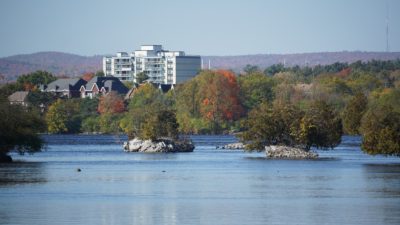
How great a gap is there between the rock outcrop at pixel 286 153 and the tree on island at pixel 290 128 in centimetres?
51

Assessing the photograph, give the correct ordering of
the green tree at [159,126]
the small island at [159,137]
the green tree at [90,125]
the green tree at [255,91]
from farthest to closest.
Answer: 1. the green tree at [90,125]
2. the green tree at [255,91]
3. the small island at [159,137]
4. the green tree at [159,126]

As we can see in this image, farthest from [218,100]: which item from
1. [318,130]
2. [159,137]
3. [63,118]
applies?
[318,130]

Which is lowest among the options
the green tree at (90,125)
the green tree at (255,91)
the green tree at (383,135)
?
the green tree at (90,125)

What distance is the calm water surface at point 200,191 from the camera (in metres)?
47.8

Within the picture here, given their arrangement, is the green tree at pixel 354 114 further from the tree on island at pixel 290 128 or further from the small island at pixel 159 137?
the tree on island at pixel 290 128

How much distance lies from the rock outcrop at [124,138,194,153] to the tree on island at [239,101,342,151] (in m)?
15.7

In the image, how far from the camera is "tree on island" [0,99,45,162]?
8375 cm

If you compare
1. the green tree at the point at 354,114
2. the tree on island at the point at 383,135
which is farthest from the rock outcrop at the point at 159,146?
the green tree at the point at 354,114

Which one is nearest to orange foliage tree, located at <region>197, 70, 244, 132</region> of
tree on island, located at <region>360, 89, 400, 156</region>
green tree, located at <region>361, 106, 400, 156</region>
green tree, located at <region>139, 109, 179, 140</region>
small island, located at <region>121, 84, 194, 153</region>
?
small island, located at <region>121, 84, 194, 153</region>

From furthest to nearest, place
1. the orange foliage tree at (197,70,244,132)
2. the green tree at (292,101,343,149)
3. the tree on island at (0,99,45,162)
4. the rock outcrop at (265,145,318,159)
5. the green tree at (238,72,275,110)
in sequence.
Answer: the green tree at (238,72,275,110), the orange foliage tree at (197,70,244,132), the rock outcrop at (265,145,318,159), the green tree at (292,101,343,149), the tree on island at (0,99,45,162)

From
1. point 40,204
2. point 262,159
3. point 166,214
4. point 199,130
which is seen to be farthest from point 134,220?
point 199,130

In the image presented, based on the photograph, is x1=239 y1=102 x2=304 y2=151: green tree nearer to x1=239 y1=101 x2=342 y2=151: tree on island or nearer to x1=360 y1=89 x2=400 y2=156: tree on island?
x1=239 y1=101 x2=342 y2=151: tree on island

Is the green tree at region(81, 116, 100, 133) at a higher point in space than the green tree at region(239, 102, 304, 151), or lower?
lower

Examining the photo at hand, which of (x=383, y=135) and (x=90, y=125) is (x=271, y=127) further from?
(x=90, y=125)
